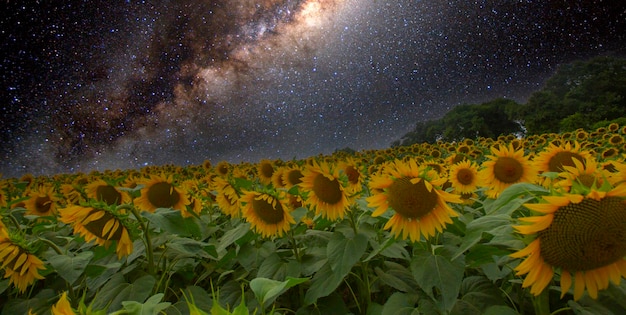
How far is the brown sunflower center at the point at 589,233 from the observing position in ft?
3.64

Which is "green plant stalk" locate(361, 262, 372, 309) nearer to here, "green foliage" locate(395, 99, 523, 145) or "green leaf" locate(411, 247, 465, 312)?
"green leaf" locate(411, 247, 465, 312)

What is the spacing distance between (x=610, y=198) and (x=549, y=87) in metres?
40.2

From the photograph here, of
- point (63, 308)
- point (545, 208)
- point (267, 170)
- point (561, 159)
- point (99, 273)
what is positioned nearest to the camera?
point (63, 308)

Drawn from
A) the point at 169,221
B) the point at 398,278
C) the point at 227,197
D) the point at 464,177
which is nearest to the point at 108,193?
the point at 227,197

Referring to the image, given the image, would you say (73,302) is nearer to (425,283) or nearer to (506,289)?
(425,283)

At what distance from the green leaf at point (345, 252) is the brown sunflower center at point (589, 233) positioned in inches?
29.5

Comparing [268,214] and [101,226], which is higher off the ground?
[101,226]

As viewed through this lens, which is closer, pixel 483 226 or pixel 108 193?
pixel 483 226

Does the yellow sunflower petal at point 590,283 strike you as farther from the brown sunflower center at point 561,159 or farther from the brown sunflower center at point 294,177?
the brown sunflower center at point 294,177

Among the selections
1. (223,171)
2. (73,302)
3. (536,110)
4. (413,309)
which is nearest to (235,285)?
(73,302)

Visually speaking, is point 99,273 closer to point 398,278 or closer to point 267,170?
point 398,278

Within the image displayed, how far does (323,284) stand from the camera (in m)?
1.70

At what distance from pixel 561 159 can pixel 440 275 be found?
6.20 feet

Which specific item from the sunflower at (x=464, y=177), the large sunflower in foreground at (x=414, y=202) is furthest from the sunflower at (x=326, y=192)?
the sunflower at (x=464, y=177)
